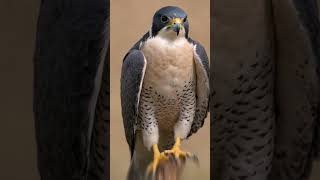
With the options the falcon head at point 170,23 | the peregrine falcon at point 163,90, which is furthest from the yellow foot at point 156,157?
the falcon head at point 170,23

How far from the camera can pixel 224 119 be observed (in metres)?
1.11

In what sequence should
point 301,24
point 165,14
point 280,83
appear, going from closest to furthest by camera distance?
point 165,14 → point 301,24 → point 280,83

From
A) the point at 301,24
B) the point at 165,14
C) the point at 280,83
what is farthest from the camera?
the point at 280,83

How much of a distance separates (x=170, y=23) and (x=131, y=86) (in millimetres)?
119

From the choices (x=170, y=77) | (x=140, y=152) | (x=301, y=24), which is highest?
(x=301, y=24)

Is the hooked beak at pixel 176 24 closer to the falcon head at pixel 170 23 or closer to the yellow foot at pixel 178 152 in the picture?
the falcon head at pixel 170 23

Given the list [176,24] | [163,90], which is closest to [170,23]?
[176,24]

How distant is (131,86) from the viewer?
93 centimetres

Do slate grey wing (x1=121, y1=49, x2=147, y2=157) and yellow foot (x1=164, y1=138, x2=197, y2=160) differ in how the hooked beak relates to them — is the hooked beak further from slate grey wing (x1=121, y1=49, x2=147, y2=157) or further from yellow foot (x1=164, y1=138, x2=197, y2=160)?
yellow foot (x1=164, y1=138, x2=197, y2=160)

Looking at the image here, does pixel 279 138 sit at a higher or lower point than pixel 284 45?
lower

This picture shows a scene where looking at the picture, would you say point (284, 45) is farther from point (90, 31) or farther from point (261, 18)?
point (90, 31)

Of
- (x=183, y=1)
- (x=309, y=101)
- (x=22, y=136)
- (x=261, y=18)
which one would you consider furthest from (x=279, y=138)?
(x=22, y=136)

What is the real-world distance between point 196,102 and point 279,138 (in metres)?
0.27

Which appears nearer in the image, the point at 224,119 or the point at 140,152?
the point at 140,152
